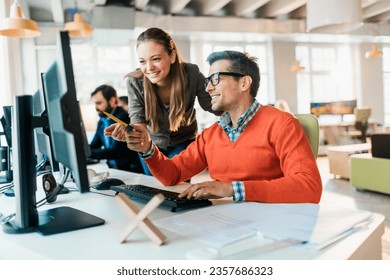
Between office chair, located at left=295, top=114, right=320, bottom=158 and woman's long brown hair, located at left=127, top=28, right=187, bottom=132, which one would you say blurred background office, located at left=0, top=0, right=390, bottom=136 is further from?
office chair, located at left=295, top=114, right=320, bottom=158

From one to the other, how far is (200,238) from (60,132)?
36 cm

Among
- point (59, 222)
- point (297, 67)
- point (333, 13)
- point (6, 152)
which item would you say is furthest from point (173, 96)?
point (297, 67)

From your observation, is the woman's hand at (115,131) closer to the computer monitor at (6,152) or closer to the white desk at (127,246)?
the white desk at (127,246)

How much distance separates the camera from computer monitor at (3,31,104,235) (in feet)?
2.39

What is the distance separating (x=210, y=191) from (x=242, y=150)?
312mm

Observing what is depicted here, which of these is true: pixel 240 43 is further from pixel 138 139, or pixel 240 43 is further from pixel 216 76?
pixel 138 139

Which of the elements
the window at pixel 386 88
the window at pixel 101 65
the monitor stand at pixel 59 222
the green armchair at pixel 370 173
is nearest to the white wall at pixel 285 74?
the window at pixel 386 88

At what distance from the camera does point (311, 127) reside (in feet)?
4.83

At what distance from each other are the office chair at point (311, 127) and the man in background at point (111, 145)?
1.54m

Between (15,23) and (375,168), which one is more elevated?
(15,23)

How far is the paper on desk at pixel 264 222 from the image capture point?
795mm

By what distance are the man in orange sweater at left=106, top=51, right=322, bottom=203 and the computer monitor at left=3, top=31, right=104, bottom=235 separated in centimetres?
34
